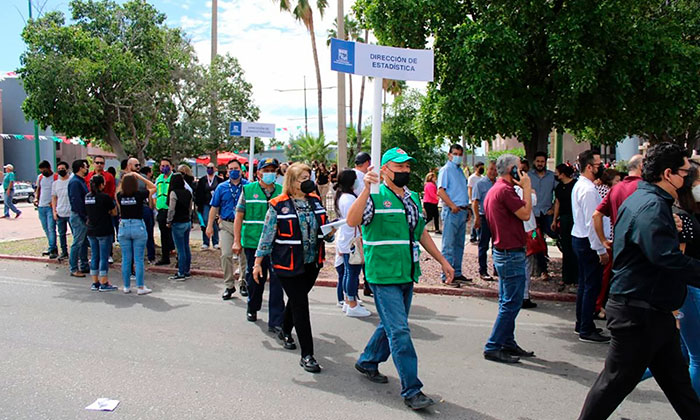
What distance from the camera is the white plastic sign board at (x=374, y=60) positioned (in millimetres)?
4457

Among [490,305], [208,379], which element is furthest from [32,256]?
[490,305]

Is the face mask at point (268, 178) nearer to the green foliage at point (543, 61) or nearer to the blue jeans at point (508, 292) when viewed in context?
the blue jeans at point (508, 292)

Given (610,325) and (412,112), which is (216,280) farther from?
(412,112)

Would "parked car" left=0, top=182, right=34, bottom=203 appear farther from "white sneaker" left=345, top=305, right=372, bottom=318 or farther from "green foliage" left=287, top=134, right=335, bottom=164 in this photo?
"white sneaker" left=345, top=305, right=372, bottom=318

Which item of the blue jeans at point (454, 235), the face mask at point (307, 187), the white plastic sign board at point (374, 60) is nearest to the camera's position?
the white plastic sign board at point (374, 60)

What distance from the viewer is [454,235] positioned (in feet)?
27.7

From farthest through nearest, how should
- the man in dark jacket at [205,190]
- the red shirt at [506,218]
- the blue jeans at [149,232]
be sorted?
the man in dark jacket at [205,190] → the blue jeans at [149,232] → the red shirt at [506,218]

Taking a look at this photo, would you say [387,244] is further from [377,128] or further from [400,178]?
[377,128]

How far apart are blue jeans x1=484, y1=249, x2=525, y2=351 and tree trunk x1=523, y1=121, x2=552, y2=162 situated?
5014 millimetres

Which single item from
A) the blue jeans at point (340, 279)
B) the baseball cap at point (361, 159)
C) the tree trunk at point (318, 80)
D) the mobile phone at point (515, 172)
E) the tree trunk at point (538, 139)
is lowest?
the blue jeans at point (340, 279)

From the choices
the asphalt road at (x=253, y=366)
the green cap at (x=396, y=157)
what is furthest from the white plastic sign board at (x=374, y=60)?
the asphalt road at (x=253, y=366)

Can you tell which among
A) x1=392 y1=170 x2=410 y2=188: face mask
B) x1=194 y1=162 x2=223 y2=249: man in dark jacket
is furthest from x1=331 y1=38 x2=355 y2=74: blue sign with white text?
x1=194 y1=162 x2=223 y2=249: man in dark jacket

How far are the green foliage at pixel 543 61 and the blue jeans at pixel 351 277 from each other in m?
3.11

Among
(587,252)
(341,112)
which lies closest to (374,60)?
(587,252)
